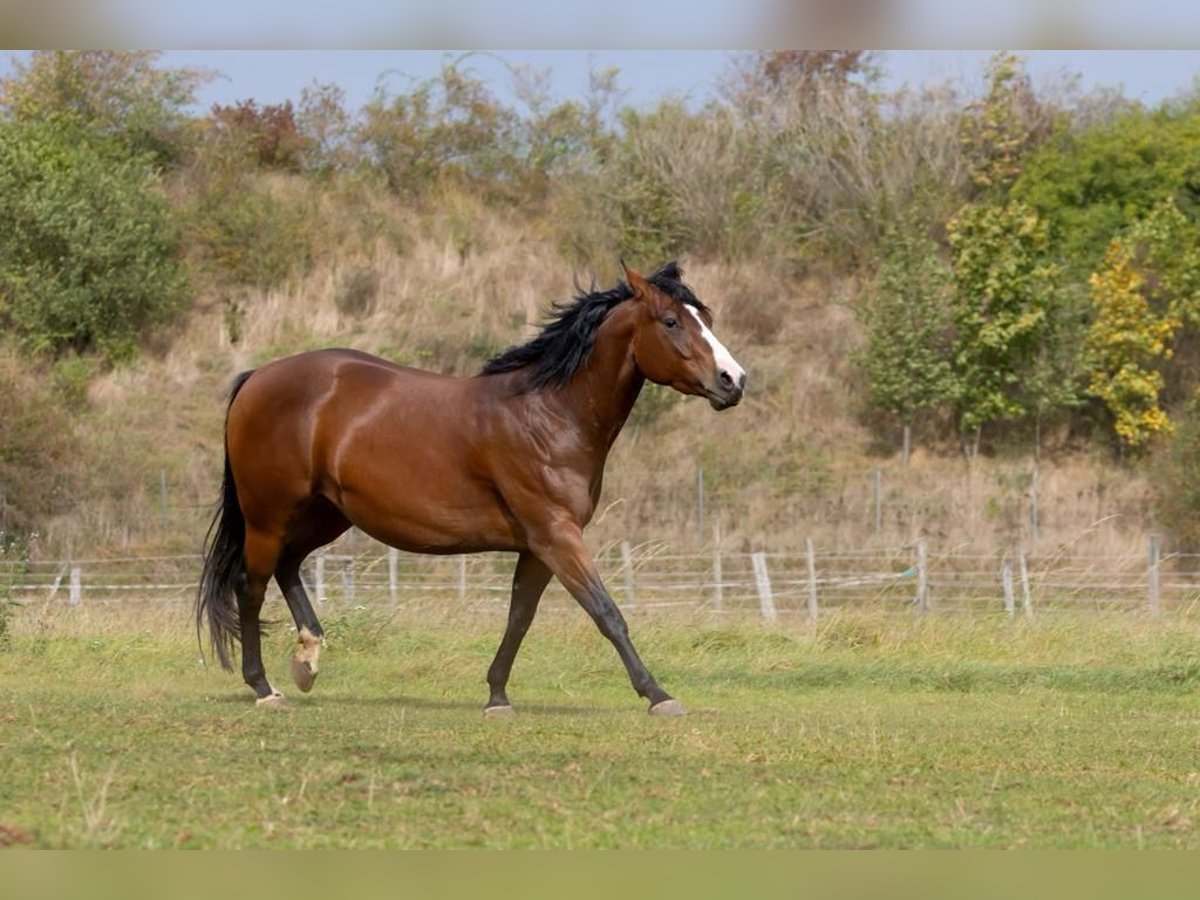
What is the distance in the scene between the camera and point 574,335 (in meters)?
10.7

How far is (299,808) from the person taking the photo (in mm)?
6148

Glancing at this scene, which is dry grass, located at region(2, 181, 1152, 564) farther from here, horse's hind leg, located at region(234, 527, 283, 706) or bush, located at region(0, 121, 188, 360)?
horse's hind leg, located at region(234, 527, 283, 706)

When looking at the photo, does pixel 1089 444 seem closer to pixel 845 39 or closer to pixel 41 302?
pixel 41 302

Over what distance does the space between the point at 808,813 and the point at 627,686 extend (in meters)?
7.01

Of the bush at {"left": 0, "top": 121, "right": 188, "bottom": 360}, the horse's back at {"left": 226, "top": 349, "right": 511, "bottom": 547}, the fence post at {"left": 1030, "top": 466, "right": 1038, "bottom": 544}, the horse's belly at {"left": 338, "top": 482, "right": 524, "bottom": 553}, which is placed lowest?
the fence post at {"left": 1030, "top": 466, "right": 1038, "bottom": 544}

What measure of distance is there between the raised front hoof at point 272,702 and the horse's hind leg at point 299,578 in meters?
0.26

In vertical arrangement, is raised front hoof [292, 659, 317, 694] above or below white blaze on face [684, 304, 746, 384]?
below

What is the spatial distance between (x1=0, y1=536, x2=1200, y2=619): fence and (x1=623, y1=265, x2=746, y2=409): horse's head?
1089 centimetres

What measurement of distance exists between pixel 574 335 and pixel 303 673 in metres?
2.91

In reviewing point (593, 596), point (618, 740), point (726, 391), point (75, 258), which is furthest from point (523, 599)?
point (75, 258)

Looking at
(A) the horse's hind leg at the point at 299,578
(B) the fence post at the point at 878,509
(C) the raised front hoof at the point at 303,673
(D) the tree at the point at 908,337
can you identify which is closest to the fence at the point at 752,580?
(B) the fence post at the point at 878,509

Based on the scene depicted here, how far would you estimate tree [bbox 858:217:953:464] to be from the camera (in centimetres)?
3822

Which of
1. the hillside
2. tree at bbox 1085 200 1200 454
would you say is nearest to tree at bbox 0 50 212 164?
the hillside

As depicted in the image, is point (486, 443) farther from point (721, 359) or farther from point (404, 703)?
point (404, 703)
